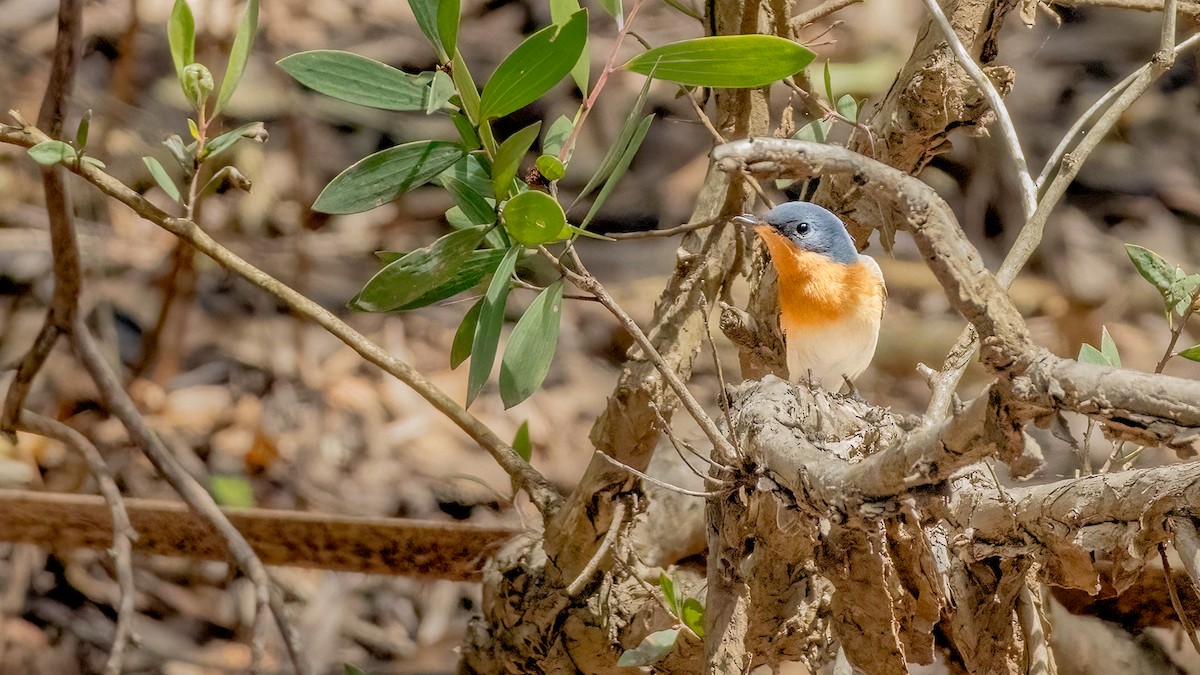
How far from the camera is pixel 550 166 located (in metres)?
1.01

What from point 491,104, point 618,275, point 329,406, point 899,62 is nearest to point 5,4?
point 329,406

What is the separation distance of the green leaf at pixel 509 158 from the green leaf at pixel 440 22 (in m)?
0.11

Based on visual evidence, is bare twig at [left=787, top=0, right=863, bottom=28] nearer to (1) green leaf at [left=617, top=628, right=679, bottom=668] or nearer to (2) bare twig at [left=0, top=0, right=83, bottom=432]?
(1) green leaf at [left=617, top=628, right=679, bottom=668]

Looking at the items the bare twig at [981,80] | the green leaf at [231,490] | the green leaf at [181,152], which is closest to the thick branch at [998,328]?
the bare twig at [981,80]

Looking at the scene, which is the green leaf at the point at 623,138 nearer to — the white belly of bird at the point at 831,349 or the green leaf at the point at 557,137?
the green leaf at the point at 557,137

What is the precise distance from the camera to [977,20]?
52.1 inches

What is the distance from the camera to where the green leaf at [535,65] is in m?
0.95

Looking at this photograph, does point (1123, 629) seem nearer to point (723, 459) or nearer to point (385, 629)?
point (723, 459)

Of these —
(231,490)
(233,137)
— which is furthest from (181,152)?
(231,490)

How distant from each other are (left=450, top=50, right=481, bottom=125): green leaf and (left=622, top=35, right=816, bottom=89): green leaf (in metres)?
0.16

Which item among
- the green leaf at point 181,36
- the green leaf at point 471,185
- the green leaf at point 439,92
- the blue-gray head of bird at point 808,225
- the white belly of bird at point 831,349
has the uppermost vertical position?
the green leaf at point 181,36

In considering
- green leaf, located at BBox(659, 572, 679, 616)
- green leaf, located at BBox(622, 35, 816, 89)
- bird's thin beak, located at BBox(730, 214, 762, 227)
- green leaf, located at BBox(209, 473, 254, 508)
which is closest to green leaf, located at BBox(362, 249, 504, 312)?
green leaf, located at BBox(622, 35, 816, 89)

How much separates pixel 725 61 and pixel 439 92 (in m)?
0.28

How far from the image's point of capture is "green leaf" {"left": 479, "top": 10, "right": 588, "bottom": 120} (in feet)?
3.12
